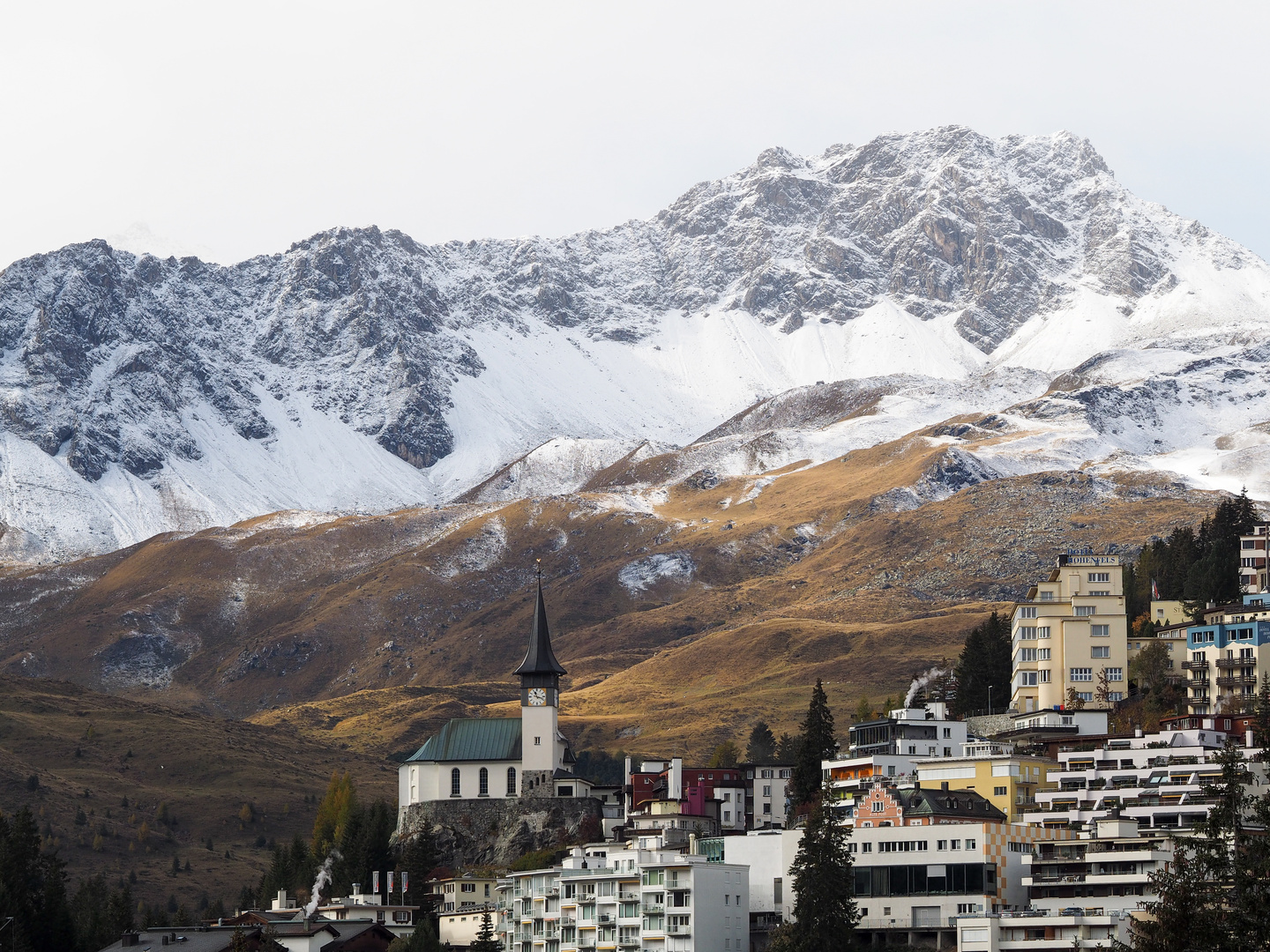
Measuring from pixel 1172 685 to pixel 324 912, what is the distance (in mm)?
63850

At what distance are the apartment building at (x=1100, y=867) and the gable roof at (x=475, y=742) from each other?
1992 inches

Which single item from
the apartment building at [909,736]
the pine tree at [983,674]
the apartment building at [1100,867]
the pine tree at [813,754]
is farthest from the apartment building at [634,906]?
the pine tree at [983,674]

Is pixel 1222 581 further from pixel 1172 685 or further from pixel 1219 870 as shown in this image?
pixel 1219 870

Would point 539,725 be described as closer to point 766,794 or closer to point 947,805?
point 766,794

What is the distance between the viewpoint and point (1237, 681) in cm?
14112

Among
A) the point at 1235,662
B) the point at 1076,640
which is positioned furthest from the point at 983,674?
the point at 1235,662

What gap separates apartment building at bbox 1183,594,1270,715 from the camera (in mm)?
140750

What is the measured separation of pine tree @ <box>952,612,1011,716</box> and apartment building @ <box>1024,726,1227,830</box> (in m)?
33.6

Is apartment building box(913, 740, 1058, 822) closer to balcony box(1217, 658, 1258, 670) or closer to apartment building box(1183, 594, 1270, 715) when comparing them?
apartment building box(1183, 594, 1270, 715)

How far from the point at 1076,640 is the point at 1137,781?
3332cm

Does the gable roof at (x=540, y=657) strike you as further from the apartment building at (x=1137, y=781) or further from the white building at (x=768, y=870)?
the apartment building at (x=1137, y=781)

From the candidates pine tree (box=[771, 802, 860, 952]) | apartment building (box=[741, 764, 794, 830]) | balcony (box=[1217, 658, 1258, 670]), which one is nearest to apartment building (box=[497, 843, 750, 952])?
pine tree (box=[771, 802, 860, 952])

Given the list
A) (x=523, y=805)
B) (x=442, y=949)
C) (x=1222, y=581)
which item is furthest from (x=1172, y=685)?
(x=442, y=949)

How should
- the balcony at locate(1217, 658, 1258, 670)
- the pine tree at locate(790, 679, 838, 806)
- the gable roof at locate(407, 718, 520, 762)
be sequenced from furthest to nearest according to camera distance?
the gable roof at locate(407, 718, 520, 762)
the balcony at locate(1217, 658, 1258, 670)
the pine tree at locate(790, 679, 838, 806)
